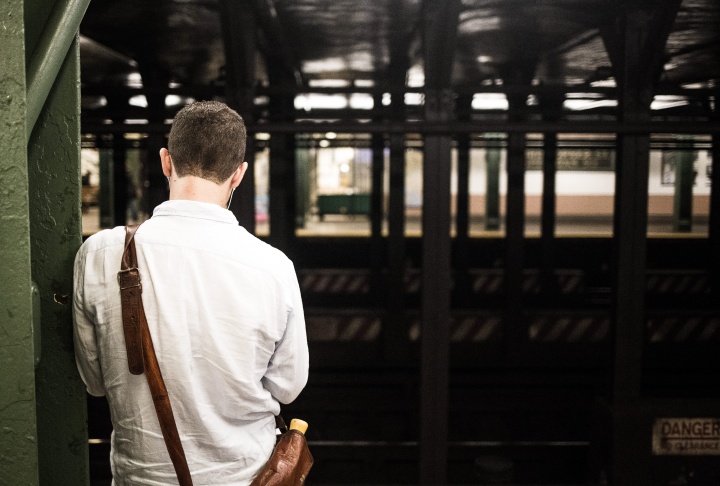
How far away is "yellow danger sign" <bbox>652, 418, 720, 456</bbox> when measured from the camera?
13.8ft

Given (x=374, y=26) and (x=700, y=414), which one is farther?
(x=374, y=26)

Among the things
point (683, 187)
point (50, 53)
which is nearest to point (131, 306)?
point (50, 53)

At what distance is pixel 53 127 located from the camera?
134 cm

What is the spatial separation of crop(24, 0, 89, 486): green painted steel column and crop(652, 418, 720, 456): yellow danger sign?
12.7 feet

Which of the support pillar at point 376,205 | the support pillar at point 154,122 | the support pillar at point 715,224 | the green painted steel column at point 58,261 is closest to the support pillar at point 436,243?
the green painted steel column at point 58,261

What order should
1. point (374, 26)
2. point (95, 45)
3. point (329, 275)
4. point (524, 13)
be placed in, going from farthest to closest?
point (329, 275) < point (95, 45) < point (374, 26) < point (524, 13)

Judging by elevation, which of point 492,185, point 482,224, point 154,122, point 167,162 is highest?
point 154,122

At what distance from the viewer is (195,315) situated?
4.33ft

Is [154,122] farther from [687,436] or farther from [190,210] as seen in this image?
[190,210]

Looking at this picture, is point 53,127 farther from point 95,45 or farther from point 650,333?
point 650,333

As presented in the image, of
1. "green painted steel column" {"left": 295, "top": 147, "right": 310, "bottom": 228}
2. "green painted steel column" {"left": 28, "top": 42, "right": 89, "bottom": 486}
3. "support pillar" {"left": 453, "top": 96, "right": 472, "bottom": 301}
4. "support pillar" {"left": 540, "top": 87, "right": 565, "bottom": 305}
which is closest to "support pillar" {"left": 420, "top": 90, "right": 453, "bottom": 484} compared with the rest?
"green painted steel column" {"left": 28, "top": 42, "right": 89, "bottom": 486}

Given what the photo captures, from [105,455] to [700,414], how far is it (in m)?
4.78

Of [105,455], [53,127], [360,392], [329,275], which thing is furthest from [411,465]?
[329,275]

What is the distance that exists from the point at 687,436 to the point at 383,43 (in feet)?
14.3
